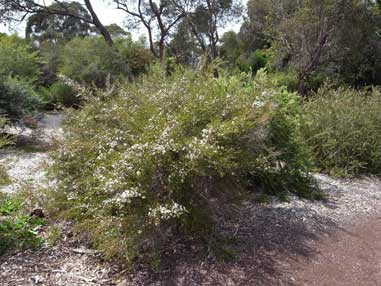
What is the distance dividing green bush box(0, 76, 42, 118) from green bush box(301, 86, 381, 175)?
5.56m

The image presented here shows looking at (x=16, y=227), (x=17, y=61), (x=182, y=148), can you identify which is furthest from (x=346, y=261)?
(x=17, y=61)

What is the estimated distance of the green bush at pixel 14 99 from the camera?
745 centimetres

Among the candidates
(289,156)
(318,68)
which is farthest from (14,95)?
(318,68)

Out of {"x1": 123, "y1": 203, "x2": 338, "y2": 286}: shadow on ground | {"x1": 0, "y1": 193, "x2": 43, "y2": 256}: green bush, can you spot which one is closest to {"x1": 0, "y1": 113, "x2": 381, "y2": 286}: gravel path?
{"x1": 123, "y1": 203, "x2": 338, "y2": 286}: shadow on ground

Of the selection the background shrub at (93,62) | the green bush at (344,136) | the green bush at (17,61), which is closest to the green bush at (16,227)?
the green bush at (344,136)

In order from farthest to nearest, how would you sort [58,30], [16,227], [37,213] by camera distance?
[58,30]
[37,213]
[16,227]

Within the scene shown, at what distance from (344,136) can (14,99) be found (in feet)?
20.4

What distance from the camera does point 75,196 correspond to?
9.36 ft

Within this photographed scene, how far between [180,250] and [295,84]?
39.5 feet

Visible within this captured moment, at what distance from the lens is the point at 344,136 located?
563 centimetres

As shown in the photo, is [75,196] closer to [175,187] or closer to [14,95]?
[175,187]

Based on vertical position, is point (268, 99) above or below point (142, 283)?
above

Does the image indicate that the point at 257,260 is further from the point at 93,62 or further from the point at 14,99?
the point at 93,62

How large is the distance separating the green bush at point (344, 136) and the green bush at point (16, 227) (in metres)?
3.93
